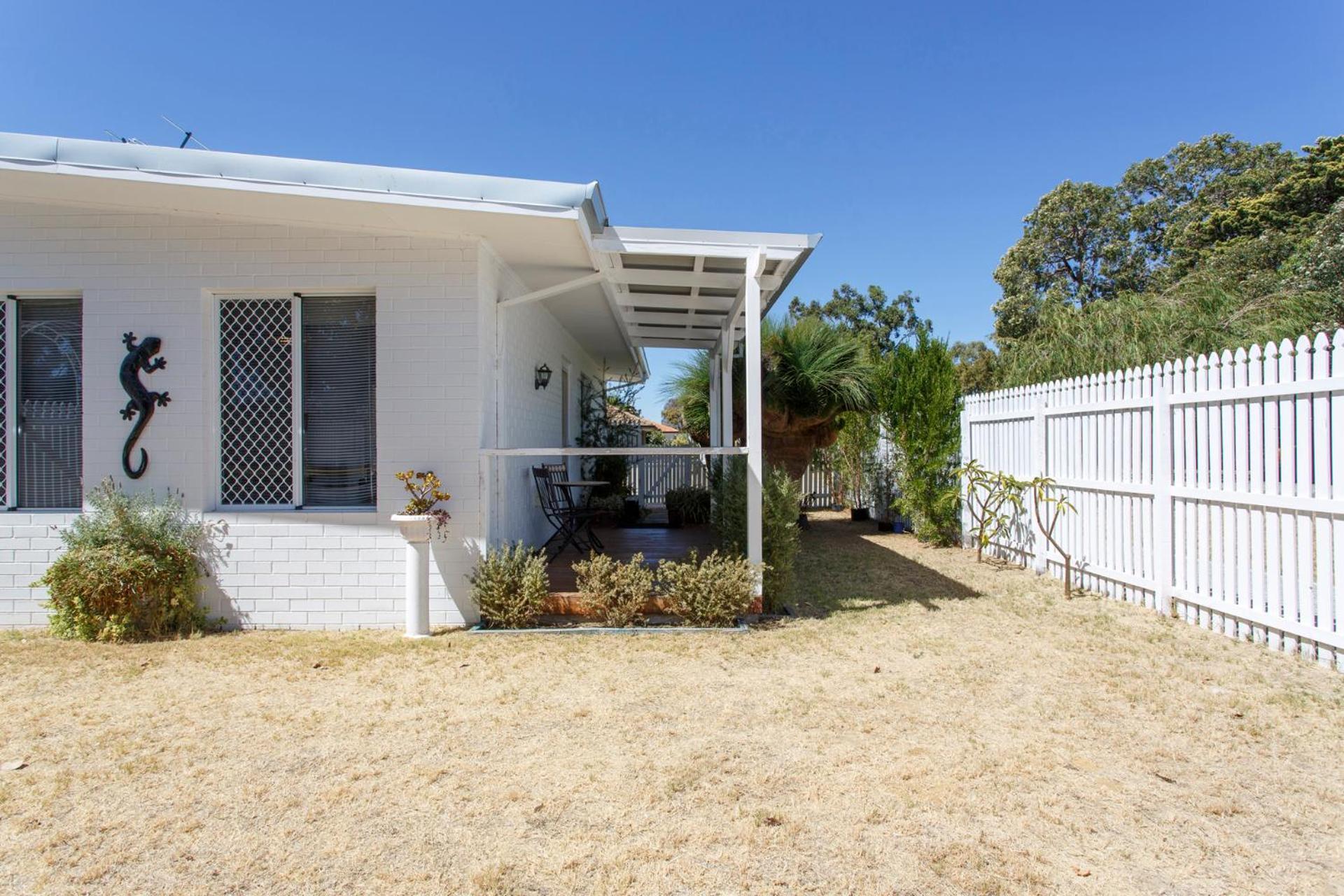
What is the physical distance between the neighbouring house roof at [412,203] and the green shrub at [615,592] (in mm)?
2151

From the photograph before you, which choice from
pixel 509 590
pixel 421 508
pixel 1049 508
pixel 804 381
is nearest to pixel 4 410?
pixel 421 508

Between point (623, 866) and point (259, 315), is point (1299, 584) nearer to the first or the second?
point (623, 866)

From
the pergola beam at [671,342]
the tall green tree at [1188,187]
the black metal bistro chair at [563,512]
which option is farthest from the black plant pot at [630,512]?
the tall green tree at [1188,187]

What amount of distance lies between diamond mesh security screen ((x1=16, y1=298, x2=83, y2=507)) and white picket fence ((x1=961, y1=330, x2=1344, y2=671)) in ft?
26.5

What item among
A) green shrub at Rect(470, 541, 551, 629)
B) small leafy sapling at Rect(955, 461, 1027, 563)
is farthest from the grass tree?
green shrub at Rect(470, 541, 551, 629)

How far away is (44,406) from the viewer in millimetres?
5539

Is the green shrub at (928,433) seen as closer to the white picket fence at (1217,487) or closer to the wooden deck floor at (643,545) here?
the white picket fence at (1217,487)

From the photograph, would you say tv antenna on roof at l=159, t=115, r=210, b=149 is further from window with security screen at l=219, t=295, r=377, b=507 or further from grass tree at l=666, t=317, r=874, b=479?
grass tree at l=666, t=317, r=874, b=479

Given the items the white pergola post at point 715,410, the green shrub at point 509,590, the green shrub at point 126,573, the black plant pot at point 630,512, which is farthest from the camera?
the black plant pot at point 630,512

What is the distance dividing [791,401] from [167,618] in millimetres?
7478

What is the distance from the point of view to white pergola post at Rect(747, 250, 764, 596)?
17.8 feet

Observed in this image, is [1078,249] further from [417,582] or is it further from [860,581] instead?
[417,582]

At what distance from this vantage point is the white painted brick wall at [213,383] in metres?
5.34

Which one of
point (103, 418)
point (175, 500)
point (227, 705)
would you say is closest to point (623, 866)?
point (227, 705)
